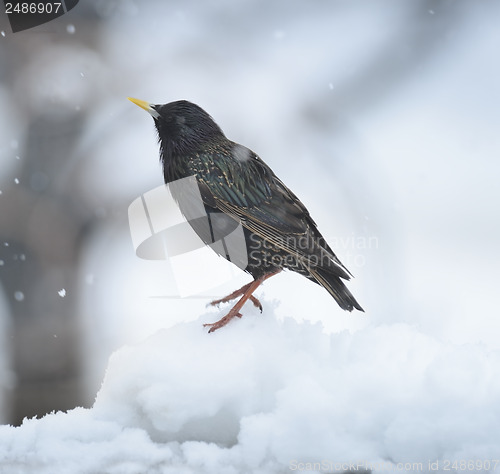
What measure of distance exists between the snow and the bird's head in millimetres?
958

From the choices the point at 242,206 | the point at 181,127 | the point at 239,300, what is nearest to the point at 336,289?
the point at 239,300

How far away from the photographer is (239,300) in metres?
2.81

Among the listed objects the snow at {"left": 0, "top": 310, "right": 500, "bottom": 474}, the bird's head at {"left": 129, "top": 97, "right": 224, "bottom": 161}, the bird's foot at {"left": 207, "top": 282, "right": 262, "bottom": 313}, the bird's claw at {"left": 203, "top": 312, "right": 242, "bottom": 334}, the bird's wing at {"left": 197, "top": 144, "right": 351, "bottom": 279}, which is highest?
the bird's head at {"left": 129, "top": 97, "right": 224, "bottom": 161}

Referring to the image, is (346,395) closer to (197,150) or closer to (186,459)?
(186,459)

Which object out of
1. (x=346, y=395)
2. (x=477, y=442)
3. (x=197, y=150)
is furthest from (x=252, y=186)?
(x=477, y=442)

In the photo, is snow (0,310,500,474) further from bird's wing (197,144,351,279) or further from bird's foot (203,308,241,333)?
bird's wing (197,144,351,279)

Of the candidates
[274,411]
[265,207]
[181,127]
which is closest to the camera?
[274,411]

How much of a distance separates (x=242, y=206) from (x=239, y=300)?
1.44ft

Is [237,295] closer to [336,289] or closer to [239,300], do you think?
[239,300]

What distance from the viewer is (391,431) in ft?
7.41

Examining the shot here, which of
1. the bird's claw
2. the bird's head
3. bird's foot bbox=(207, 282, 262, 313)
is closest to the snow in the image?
the bird's claw

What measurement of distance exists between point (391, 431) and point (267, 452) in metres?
0.47

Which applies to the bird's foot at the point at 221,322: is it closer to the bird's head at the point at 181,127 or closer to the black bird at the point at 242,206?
the black bird at the point at 242,206

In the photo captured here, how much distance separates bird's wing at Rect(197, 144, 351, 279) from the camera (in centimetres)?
276
